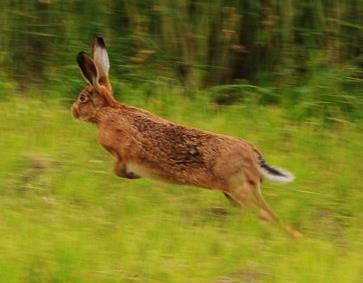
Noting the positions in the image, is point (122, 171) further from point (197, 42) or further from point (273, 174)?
point (197, 42)

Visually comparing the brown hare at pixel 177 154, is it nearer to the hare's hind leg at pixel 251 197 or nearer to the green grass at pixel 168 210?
the hare's hind leg at pixel 251 197

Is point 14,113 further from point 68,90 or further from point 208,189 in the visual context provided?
point 208,189

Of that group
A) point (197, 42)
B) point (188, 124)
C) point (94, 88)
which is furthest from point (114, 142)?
point (197, 42)

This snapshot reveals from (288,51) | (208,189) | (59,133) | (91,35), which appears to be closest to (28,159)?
(59,133)

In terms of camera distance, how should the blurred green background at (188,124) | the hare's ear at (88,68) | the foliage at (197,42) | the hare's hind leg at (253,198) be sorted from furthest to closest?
1. the foliage at (197,42)
2. the hare's ear at (88,68)
3. the hare's hind leg at (253,198)
4. the blurred green background at (188,124)

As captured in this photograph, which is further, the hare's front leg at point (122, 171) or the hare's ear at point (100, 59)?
the hare's ear at point (100, 59)

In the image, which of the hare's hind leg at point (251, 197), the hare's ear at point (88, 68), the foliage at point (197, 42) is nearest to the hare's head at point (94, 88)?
the hare's ear at point (88, 68)

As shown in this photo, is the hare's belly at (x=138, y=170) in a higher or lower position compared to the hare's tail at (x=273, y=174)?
lower

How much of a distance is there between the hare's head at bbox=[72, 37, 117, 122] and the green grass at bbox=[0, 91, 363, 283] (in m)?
0.32

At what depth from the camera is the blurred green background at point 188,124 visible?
4.91m

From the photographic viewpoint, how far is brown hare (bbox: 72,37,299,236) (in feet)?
18.6

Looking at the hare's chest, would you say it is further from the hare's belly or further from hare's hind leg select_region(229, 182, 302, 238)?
hare's hind leg select_region(229, 182, 302, 238)

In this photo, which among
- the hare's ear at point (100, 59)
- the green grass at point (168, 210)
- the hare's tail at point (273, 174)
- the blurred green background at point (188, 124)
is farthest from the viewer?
the hare's ear at point (100, 59)

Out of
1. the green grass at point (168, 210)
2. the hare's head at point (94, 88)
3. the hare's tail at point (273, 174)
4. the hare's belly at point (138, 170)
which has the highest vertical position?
the hare's head at point (94, 88)
